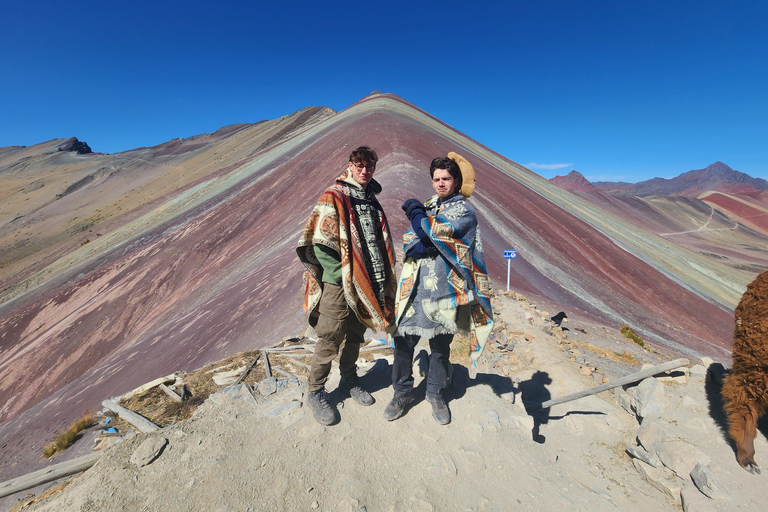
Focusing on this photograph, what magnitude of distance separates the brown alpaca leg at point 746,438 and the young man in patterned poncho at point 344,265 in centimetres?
263

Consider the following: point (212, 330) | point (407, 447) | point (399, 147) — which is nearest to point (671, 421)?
point (407, 447)

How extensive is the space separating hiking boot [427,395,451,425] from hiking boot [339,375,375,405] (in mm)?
457

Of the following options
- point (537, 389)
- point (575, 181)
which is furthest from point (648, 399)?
point (575, 181)

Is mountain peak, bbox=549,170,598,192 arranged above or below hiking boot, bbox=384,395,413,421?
above

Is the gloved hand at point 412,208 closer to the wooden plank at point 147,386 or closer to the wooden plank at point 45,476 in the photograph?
the wooden plank at point 45,476

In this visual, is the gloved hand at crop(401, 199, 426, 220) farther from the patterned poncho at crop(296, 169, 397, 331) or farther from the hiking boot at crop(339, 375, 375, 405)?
the hiking boot at crop(339, 375, 375, 405)

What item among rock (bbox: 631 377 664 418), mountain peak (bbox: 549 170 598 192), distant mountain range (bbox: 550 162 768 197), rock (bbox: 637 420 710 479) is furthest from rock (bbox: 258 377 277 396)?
distant mountain range (bbox: 550 162 768 197)

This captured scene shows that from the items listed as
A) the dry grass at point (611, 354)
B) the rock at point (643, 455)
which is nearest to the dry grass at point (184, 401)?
the rock at point (643, 455)

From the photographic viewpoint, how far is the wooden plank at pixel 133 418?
8.85ft

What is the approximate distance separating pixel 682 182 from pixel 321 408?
18431 cm

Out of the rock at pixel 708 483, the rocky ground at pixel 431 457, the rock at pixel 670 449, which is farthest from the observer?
the rock at pixel 670 449

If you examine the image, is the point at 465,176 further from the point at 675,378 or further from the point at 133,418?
the point at 133,418

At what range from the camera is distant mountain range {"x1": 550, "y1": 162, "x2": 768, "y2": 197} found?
4678 inches

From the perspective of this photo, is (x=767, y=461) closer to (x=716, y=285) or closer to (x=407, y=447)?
(x=407, y=447)
